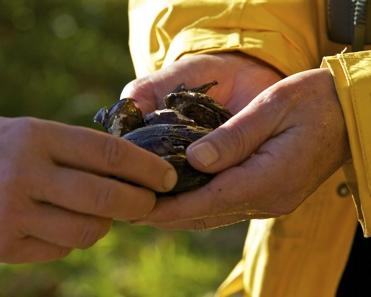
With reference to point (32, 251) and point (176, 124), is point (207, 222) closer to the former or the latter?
point (176, 124)

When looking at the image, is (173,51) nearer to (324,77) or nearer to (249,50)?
(249,50)

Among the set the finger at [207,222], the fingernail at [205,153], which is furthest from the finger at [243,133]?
the finger at [207,222]

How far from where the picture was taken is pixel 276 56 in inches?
65.6

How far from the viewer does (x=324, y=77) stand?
4.67ft

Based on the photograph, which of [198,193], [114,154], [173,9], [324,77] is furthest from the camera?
[173,9]

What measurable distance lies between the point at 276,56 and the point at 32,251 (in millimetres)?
643

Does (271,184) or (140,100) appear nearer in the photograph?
(271,184)

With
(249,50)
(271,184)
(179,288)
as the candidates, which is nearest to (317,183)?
(271,184)

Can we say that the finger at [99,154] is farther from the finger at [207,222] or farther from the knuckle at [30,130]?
the finger at [207,222]

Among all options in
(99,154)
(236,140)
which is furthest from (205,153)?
(99,154)

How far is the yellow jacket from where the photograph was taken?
1680 millimetres

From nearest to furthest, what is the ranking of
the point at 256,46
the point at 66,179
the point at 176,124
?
the point at 66,179 < the point at 176,124 < the point at 256,46

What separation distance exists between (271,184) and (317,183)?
0.35 ft

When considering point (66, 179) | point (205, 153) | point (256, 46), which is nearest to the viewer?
point (66, 179)
